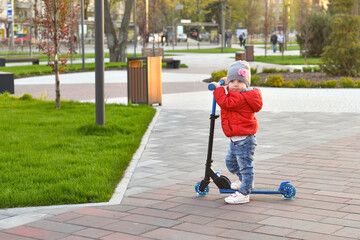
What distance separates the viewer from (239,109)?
5.70 meters

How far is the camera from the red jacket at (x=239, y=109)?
5.64 m

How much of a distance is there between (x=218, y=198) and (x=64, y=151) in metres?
2.91

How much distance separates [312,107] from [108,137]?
19.2 feet

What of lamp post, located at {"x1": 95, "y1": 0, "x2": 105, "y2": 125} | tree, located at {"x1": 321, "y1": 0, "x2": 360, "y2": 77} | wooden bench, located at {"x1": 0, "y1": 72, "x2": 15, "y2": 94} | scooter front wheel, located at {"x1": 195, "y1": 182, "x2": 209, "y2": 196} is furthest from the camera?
tree, located at {"x1": 321, "y1": 0, "x2": 360, "y2": 77}

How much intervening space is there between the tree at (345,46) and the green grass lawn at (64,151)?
9.52m

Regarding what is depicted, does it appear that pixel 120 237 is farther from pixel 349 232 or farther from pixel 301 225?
pixel 349 232

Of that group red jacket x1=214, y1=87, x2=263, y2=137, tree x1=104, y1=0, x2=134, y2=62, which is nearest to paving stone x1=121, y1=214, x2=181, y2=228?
red jacket x1=214, y1=87, x2=263, y2=137

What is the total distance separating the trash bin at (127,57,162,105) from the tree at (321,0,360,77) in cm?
861

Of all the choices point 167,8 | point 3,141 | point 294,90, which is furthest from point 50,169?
point 167,8

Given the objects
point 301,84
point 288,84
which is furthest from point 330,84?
point 288,84

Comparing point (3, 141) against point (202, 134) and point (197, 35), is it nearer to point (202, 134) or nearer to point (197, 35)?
point (202, 134)

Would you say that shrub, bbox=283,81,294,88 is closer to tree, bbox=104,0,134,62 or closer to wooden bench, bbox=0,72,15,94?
wooden bench, bbox=0,72,15,94

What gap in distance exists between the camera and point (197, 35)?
8150cm

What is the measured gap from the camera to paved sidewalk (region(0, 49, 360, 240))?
4.85 metres
